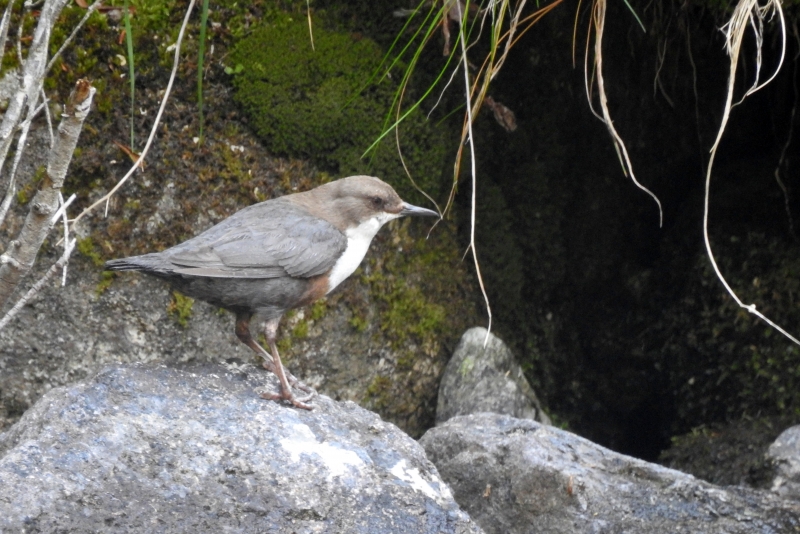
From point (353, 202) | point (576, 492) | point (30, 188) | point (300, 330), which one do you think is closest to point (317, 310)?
point (300, 330)

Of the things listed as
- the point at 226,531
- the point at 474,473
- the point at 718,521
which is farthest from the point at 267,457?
the point at 718,521

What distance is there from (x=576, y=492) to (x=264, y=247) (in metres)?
1.53

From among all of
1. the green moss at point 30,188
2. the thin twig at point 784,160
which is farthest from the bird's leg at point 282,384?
the thin twig at point 784,160

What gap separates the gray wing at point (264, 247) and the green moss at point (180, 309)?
617 mm

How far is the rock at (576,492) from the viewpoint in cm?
294

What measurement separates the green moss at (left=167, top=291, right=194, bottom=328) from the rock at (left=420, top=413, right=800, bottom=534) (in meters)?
1.39

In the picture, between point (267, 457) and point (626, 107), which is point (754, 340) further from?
point (267, 457)

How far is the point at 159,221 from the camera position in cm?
403

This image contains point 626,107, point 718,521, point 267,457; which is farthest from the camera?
point 626,107

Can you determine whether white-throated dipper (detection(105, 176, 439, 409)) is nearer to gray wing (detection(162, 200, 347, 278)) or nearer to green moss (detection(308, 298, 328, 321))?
gray wing (detection(162, 200, 347, 278))

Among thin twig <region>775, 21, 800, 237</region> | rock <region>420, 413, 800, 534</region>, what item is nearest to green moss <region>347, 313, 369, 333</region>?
rock <region>420, 413, 800, 534</region>

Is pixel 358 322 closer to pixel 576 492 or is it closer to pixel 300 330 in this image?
pixel 300 330

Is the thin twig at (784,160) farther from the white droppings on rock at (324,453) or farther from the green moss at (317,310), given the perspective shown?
the white droppings on rock at (324,453)

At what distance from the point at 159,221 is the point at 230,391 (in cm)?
127
